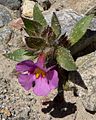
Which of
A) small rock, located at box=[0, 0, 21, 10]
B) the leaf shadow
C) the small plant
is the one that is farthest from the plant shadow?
small rock, located at box=[0, 0, 21, 10]

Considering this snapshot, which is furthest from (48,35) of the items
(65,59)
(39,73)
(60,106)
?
(60,106)

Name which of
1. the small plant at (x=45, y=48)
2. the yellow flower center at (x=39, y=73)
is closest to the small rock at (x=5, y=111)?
the small plant at (x=45, y=48)

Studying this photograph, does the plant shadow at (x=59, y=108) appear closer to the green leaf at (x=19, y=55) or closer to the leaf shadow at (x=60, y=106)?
the leaf shadow at (x=60, y=106)

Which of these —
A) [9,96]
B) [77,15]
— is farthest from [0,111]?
[77,15]

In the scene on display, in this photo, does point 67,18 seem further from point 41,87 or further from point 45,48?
point 41,87

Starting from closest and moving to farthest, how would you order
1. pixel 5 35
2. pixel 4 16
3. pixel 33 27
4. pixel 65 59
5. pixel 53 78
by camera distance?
1. pixel 53 78
2. pixel 65 59
3. pixel 33 27
4. pixel 5 35
5. pixel 4 16

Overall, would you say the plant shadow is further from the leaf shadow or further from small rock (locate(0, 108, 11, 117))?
small rock (locate(0, 108, 11, 117))
